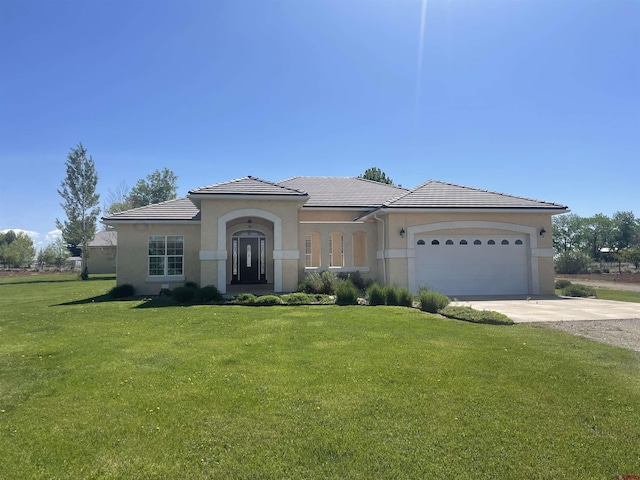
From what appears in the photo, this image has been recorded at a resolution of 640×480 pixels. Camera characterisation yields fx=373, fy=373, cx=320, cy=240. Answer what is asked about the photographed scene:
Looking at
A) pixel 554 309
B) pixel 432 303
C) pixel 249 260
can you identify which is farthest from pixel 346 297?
pixel 249 260

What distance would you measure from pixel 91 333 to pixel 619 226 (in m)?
96.8

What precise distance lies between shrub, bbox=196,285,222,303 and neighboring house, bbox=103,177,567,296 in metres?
1.53

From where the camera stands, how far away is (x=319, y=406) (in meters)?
4.90

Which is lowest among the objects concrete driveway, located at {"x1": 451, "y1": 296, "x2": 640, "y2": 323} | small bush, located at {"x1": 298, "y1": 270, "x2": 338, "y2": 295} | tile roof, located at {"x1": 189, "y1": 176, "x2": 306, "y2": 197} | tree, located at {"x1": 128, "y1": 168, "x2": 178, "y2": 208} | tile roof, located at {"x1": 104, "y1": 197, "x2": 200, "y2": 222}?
concrete driveway, located at {"x1": 451, "y1": 296, "x2": 640, "y2": 323}

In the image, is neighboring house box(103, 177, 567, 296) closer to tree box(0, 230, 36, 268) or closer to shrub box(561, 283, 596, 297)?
shrub box(561, 283, 596, 297)

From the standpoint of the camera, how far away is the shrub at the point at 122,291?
17.3 metres

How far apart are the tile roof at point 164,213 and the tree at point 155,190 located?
115 ft

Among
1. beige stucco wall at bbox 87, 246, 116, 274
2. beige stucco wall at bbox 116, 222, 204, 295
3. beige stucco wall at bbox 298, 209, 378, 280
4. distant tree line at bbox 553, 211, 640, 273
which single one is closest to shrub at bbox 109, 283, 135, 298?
beige stucco wall at bbox 116, 222, 204, 295

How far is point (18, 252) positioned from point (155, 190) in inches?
1322

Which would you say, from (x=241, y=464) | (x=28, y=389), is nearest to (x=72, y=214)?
(x=28, y=389)

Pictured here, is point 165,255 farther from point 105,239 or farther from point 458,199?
point 105,239

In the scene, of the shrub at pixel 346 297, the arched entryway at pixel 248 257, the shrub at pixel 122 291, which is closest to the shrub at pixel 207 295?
the shrub at pixel 346 297

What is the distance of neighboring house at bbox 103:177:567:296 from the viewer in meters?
16.9

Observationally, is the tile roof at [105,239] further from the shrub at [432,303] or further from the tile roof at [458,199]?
the shrub at [432,303]
